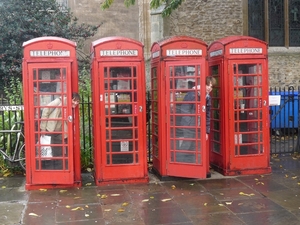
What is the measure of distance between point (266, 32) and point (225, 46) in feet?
28.9

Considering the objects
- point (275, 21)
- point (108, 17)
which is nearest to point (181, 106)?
point (275, 21)

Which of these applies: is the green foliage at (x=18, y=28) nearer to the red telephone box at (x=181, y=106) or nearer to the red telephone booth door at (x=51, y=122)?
the red telephone booth door at (x=51, y=122)

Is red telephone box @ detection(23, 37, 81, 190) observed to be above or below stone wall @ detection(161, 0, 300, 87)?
below

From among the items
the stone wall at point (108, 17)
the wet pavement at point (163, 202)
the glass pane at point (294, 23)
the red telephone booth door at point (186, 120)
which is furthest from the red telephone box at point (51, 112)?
the stone wall at point (108, 17)

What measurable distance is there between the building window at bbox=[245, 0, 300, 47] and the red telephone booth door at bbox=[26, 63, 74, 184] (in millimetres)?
10505

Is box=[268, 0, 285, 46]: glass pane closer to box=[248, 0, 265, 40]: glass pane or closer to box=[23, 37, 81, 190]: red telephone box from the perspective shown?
box=[248, 0, 265, 40]: glass pane

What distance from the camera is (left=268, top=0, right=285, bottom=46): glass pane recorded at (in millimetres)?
15680

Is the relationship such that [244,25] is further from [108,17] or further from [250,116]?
[250,116]

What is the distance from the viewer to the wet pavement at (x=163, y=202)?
17.7ft

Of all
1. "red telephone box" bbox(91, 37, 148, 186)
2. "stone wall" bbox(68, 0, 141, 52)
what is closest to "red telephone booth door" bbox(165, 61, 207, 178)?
"red telephone box" bbox(91, 37, 148, 186)

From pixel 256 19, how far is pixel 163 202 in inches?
450

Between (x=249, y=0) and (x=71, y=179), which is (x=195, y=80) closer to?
(x=71, y=179)

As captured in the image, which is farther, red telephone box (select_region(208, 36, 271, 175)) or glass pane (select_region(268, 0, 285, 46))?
glass pane (select_region(268, 0, 285, 46))

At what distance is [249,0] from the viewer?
15438 mm
